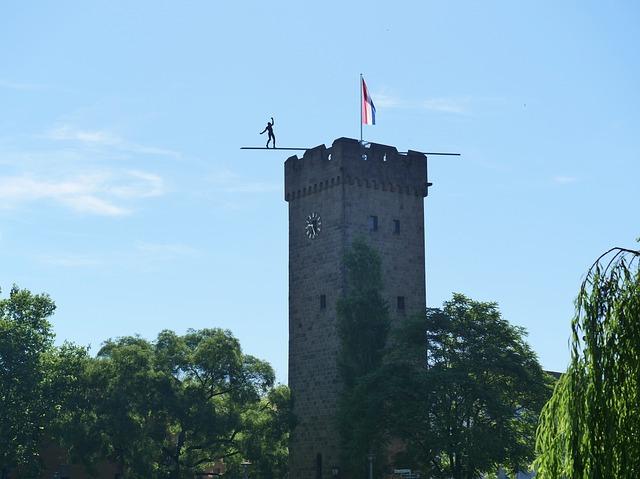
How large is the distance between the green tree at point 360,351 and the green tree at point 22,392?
17.4 meters

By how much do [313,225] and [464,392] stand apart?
1813 cm

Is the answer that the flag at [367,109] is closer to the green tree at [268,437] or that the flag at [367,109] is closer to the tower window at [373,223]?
the tower window at [373,223]

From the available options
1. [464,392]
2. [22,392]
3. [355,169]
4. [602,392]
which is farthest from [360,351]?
[602,392]

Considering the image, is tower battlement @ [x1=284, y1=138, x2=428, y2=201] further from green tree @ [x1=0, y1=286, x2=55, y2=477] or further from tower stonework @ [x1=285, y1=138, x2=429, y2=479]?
green tree @ [x1=0, y1=286, x2=55, y2=477]

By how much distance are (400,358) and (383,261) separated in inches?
406

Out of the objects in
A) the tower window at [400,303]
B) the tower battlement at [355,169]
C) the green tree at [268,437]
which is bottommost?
the green tree at [268,437]

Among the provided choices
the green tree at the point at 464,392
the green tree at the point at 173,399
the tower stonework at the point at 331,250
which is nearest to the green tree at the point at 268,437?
the green tree at the point at 173,399

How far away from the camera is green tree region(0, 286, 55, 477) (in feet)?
232

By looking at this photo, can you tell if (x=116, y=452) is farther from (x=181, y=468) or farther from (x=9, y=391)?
(x=9, y=391)

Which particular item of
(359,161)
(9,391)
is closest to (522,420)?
(359,161)

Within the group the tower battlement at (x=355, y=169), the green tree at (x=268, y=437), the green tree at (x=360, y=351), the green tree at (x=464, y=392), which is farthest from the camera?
the tower battlement at (x=355, y=169)

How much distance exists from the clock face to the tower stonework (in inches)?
2.5

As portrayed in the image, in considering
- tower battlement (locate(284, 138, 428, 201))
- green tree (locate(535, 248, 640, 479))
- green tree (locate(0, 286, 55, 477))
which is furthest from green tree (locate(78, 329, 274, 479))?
green tree (locate(535, 248, 640, 479))

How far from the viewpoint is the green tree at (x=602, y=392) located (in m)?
22.9
